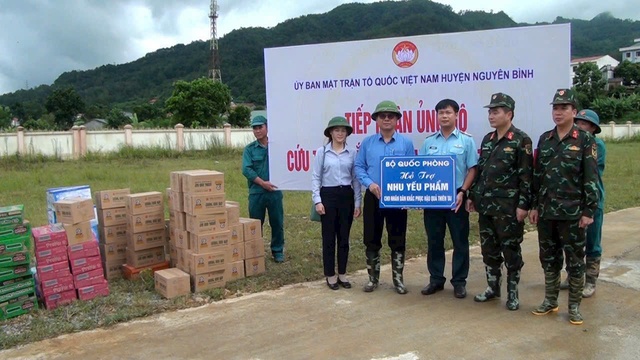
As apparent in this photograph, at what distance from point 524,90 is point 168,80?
80.2m

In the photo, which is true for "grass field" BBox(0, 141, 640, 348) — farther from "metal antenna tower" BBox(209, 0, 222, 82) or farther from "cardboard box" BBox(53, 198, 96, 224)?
"metal antenna tower" BBox(209, 0, 222, 82)

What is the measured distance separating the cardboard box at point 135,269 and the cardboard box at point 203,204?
847mm

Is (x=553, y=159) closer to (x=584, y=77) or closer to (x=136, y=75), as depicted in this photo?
(x=584, y=77)

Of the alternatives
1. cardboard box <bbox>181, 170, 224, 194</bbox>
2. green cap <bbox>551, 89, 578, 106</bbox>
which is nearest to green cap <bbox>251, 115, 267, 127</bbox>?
cardboard box <bbox>181, 170, 224, 194</bbox>

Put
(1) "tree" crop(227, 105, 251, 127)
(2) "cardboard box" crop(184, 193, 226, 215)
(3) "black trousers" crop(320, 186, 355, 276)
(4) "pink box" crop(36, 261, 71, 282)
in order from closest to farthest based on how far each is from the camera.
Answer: (4) "pink box" crop(36, 261, 71, 282)
(3) "black trousers" crop(320, 186, 355, 276)
(2) "cardboard box" crop(184, 193, 226, 215)
(1) "tree" crop(227, 105, 251, 127)

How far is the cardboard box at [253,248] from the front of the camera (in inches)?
223

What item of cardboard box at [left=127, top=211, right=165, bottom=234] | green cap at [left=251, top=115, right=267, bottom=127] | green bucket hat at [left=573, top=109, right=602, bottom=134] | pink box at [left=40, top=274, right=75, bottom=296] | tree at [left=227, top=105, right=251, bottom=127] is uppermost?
tree at [left=227, top=105, right=251, bottom=127]

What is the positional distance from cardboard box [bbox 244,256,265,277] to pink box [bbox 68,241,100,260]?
1.50 meters

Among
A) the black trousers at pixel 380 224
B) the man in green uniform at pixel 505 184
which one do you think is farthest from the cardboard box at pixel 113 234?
the man in green uniform at pixel 505 184

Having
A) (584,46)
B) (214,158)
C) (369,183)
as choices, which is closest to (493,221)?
(369,183)

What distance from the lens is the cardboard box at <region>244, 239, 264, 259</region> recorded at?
18.6 feet

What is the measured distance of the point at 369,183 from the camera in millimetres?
4898

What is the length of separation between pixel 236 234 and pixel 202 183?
2.23ft

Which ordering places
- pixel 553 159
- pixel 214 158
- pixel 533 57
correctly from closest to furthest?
pixel 553 159 < pixel 533 57 < pixel 214 158
